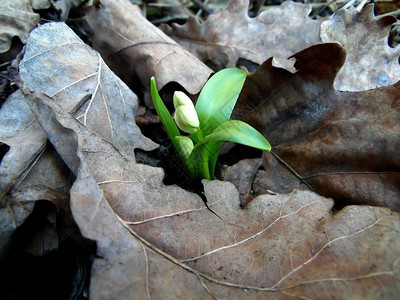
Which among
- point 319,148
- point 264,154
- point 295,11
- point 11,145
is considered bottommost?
point 264,154

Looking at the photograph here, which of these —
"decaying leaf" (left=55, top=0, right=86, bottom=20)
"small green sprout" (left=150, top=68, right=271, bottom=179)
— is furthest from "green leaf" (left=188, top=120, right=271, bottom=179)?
"decaying leaf" (left=55, top=0, right=86, bottom=20)

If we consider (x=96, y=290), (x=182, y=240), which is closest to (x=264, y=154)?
(x=182, y=240)

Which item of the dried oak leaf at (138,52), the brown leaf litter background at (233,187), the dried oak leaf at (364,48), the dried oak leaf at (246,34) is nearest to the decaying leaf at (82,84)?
the brown leaf litter background at (233,187)

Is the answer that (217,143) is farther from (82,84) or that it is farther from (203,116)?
(82,84)

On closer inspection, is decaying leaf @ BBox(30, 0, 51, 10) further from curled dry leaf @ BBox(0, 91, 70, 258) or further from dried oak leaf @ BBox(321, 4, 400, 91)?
dried oak leaf @ BBox(321, 4, 400, 91)

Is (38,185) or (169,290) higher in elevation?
(38,185)

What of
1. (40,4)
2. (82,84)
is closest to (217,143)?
(82,84)

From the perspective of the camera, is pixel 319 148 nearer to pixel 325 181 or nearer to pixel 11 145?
pixel 325 181
